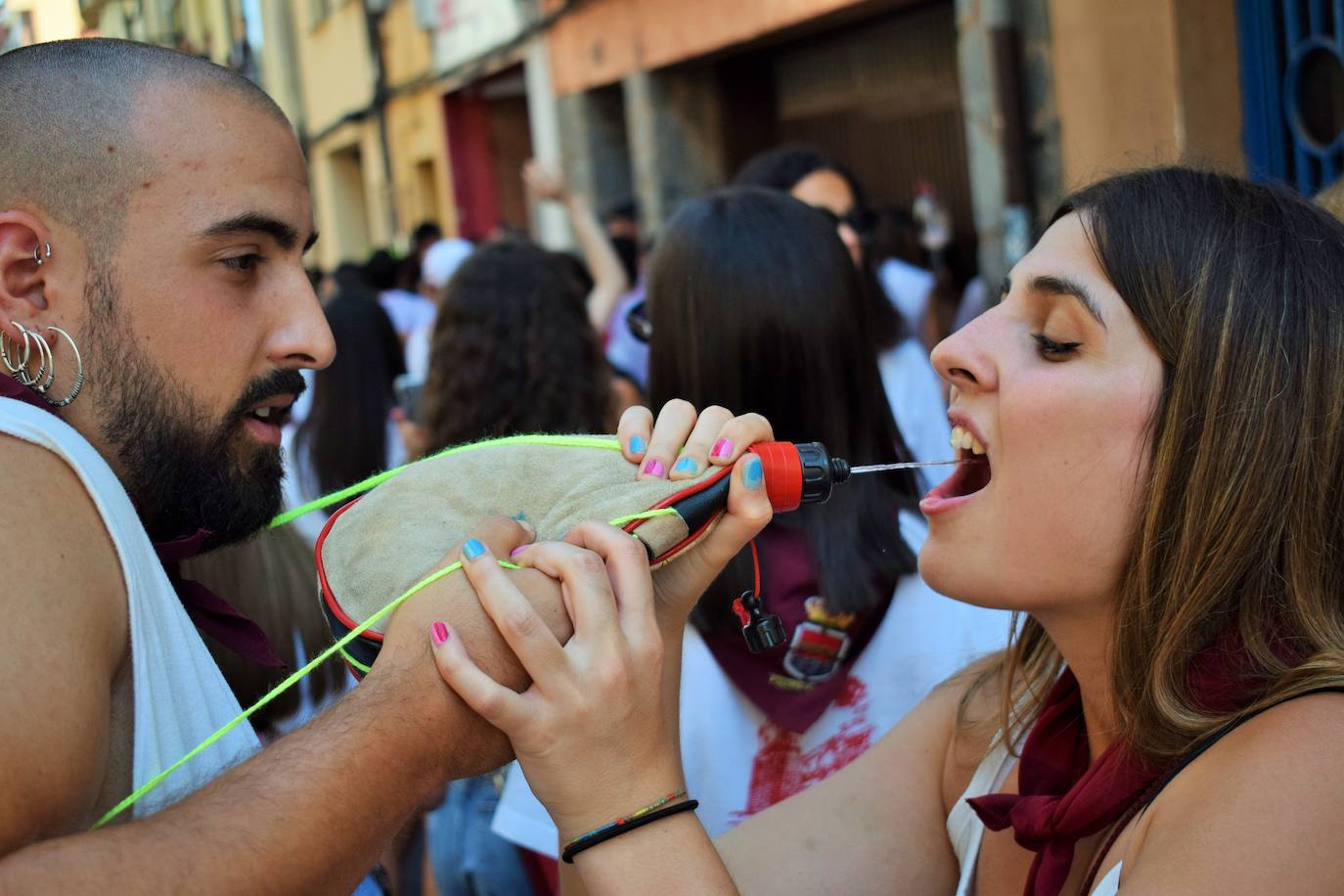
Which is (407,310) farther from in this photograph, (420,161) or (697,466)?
(420,161)

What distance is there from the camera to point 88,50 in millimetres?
1725

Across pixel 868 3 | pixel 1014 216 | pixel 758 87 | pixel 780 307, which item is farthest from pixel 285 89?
pixel 780 307

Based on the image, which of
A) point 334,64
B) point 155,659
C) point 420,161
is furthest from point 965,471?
point 334,64

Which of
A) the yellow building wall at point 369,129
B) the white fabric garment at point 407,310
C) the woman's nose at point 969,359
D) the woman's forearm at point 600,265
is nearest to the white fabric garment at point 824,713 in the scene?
the woman's nose at point 969,359

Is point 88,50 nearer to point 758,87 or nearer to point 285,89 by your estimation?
point 758,87

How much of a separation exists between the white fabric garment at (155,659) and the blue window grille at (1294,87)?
4280 mm

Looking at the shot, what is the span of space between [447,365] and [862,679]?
1.63 m

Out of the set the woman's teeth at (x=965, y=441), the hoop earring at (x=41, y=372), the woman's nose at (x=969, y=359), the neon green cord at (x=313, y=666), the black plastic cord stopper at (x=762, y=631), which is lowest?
the black plastic cord stopper at (x=762, y=631)

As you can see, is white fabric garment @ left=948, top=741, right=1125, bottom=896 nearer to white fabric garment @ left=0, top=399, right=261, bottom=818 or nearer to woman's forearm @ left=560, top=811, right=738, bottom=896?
woman's forearm @ left=560, top=811, right=738, bottom=896

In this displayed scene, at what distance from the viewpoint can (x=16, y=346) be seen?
1.52 metres

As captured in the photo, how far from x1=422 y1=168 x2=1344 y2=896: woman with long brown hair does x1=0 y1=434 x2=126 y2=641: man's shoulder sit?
33cm

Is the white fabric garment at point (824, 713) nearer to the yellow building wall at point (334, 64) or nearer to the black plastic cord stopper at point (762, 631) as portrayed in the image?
the black plastic cord stopper at point (762, 631)

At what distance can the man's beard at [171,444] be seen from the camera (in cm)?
156

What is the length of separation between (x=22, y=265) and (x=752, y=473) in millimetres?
881
